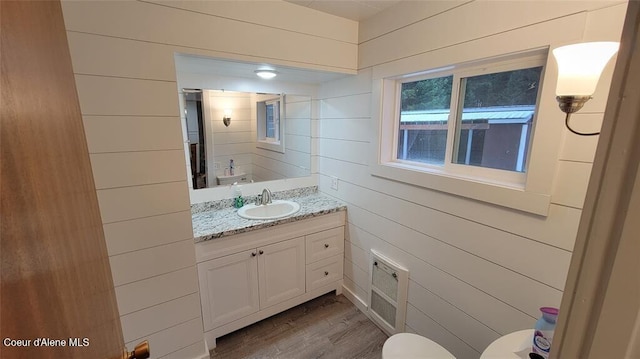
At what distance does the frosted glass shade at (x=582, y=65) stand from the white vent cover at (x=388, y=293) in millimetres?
1375

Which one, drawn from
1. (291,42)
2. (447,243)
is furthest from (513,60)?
(291,42)

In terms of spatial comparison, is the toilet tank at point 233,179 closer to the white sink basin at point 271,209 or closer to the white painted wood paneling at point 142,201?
the white sink basin at point 271,209

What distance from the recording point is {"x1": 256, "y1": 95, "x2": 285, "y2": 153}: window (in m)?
2.38

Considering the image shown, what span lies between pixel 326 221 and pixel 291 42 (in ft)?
4.69

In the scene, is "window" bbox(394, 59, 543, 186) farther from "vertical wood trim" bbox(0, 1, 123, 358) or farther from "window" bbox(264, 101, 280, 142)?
"vertical wood trim" bbox(0, 1, 123, 358)

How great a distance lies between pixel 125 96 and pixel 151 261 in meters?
0.91

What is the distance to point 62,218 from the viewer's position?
0.47 m

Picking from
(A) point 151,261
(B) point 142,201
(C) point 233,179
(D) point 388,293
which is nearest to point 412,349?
(D) point 388,293

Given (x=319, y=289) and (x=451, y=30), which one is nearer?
(x=451, y=30)

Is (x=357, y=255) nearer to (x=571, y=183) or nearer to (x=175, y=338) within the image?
(x=175, y=338)

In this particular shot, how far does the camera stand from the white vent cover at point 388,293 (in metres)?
1.84

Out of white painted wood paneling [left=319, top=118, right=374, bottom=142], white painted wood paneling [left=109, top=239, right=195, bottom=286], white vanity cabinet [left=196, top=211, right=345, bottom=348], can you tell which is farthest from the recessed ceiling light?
white painted wood paneling [left=109, top=239, right=195, bottom=286]

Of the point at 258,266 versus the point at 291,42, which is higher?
the point at 291,42

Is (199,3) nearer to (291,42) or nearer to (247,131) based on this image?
(291,42)
